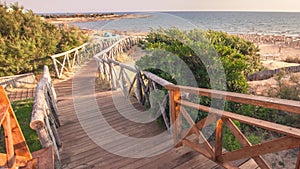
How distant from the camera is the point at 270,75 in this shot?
359 inches

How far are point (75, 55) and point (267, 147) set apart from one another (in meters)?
9.04

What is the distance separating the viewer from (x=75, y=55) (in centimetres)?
924

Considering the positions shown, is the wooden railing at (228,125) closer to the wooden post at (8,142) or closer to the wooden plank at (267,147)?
the wooden plank at (267,147)

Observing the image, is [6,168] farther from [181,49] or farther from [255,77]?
[255,77]

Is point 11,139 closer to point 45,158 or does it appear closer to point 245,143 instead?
point 45,158

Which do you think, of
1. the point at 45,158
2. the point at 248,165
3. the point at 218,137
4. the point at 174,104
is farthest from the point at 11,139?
the point at 248,165

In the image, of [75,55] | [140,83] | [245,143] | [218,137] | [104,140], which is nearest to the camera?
[245,143]

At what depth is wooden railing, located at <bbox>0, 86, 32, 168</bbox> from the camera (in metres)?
1.40

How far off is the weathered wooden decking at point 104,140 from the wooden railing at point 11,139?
1.07 metres

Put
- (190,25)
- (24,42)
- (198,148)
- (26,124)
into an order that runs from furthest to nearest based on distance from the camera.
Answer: (24,42) → (190,25) → (26,124) → (198,148)

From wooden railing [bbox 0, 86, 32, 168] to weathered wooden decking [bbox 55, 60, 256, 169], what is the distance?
1068 millimetres

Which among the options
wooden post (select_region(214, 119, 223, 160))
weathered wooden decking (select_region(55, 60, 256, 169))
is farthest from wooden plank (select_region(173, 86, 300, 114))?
weathered wooden decking (select_region(55, 60, 256, 169))

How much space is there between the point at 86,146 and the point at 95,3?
1377cm

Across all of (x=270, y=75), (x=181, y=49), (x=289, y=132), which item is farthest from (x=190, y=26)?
(x=270, y=75)
